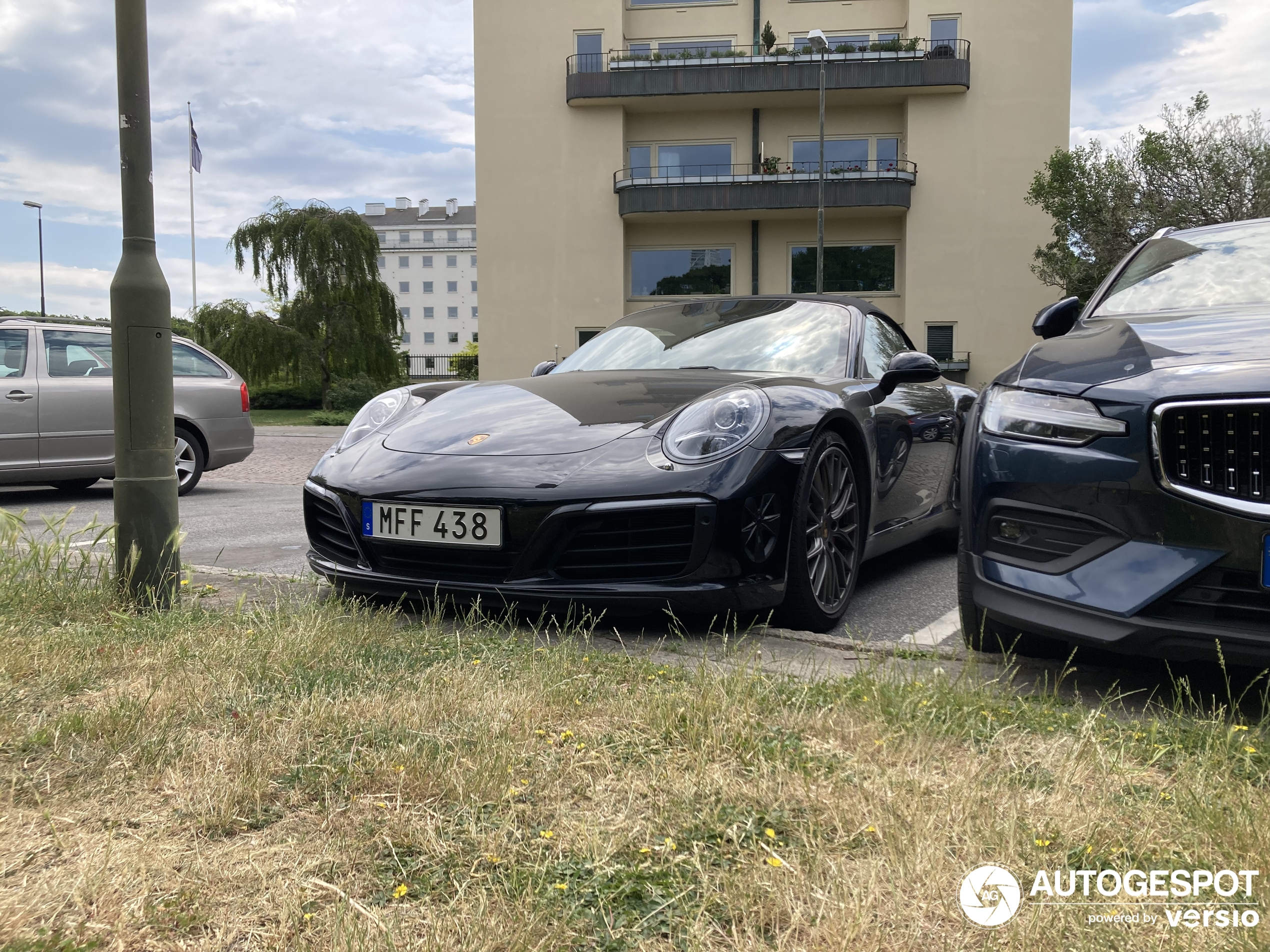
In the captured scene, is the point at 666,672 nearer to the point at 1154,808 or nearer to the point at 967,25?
the point at 1154,808

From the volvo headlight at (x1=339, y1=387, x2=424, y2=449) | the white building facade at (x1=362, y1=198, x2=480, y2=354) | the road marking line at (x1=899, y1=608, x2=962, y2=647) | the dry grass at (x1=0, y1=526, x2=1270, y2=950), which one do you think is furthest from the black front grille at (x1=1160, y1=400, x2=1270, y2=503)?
the white building facade at (x1=362, y1=198, x2=480, y2=354)

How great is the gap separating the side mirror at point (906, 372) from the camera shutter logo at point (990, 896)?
264 cm

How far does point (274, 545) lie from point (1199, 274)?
4404 mm

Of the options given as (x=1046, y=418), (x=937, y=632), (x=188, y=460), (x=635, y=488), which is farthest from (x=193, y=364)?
(x=1046, y=418)

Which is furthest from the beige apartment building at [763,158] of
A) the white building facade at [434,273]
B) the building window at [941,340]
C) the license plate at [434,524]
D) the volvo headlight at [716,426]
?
the white building facade at [434,273]

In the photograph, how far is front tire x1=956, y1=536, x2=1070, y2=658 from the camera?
269cm

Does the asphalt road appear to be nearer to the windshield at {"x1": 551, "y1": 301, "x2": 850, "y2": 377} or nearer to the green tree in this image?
the windshield at {"x1": 551, "y1": 301, "x2": 850, "y2": 377}

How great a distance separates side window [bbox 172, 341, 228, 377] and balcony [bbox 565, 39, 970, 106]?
77.4 ft

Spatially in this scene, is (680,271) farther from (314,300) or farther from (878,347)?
(878,347)

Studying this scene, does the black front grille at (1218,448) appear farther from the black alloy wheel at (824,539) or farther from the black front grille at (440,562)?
the black front grille at (440,562)

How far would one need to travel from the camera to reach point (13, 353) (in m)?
7.66

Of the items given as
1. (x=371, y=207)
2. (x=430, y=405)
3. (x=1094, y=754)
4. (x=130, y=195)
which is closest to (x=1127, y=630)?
(x=1094, y=754)

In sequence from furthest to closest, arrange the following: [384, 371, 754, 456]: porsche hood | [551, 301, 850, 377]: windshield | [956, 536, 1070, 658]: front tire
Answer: [551, 301, 850, 377]: windshield → [384, 371, 754, 456]: porsche hood → [956, 536, 1070, 658]: front tire

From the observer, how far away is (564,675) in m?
2.54
